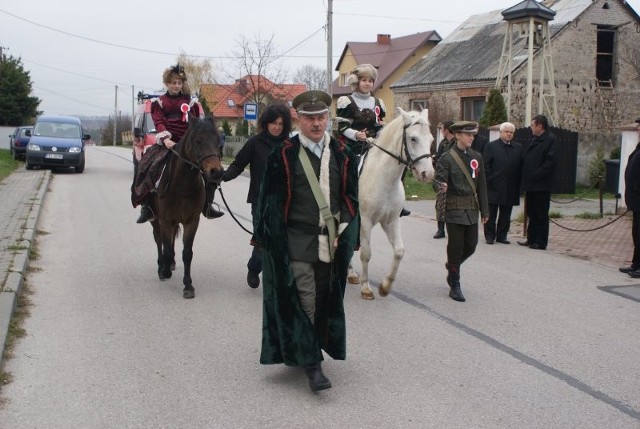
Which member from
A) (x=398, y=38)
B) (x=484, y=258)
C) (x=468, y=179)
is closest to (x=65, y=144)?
(x=484, y=258)

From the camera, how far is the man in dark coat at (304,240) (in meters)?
4.93

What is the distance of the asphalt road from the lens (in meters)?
4.59

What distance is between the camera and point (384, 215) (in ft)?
25.4

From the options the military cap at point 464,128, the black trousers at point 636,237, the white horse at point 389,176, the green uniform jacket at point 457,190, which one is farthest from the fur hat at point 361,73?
the black trousers at point 636,237

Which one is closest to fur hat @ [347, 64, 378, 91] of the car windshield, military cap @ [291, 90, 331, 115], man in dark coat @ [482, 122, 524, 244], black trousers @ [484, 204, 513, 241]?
military cap @ [291, 90, 331, 115]

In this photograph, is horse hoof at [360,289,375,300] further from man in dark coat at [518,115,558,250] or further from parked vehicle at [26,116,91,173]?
parked vehicle at [26,116,91,173]

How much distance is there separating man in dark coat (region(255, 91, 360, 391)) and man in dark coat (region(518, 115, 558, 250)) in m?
7.14

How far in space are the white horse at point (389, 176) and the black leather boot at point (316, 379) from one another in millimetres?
2385

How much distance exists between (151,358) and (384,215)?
3.14 meters

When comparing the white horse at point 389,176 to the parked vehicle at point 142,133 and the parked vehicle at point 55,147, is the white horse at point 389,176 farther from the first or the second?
the parked vehicle at point 55,147

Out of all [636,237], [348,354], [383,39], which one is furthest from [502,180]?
[383,39]

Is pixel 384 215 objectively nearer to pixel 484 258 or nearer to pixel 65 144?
pixel 484 258

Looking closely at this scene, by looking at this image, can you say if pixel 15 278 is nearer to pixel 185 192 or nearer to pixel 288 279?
pixel 185 192

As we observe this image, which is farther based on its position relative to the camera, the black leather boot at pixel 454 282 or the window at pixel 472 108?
the window at pixel 472 108
